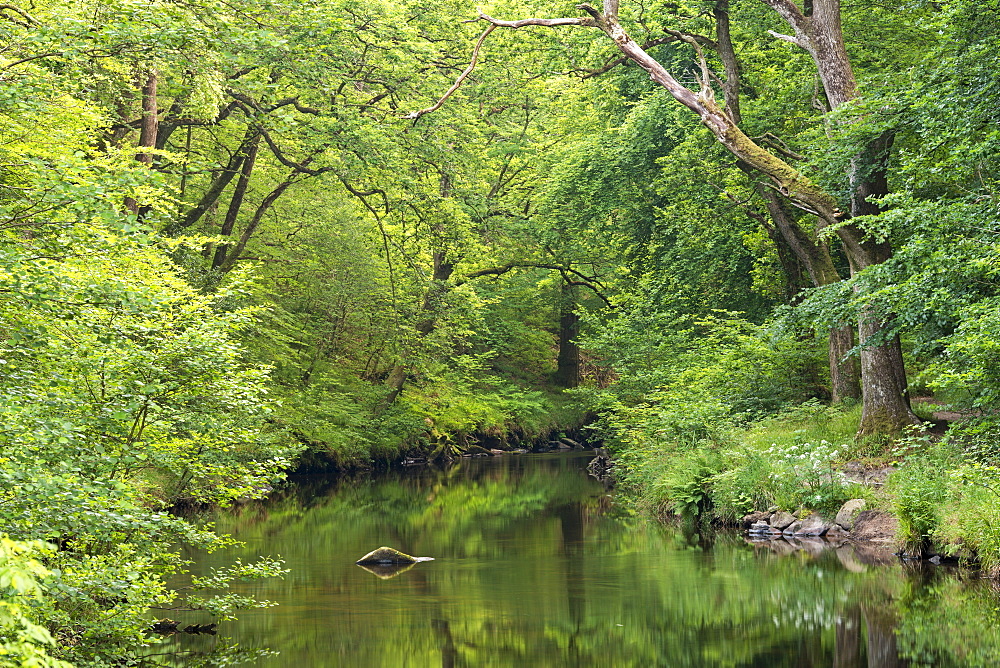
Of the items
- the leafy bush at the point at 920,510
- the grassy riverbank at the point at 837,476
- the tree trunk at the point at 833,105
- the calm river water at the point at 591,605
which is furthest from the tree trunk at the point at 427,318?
the leafy bush at the point at 920,510

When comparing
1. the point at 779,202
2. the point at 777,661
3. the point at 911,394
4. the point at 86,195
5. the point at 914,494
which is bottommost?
the point at 777,661

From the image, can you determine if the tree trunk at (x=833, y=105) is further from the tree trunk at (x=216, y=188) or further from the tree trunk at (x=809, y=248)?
the tree trunk at (x=216, y=188)

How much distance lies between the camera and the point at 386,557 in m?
13.5

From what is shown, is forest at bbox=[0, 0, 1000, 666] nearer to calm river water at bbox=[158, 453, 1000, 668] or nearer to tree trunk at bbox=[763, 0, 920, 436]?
tree trunk at bbox=[763, 0, 920, 436]

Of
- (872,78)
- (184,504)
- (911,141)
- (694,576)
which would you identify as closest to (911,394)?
(911,141)

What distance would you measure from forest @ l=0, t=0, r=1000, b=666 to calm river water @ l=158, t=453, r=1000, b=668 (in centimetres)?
93

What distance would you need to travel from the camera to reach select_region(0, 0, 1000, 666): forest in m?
8.34

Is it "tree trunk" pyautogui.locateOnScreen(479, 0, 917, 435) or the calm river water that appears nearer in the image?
the calm river water

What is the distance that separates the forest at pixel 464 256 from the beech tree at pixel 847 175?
5cm

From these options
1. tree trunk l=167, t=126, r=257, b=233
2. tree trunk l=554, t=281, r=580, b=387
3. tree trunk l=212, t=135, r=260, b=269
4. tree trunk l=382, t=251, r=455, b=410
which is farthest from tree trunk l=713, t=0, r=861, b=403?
tree trunk l=554, t=281, r=580, b=387

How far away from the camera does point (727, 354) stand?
20.4m

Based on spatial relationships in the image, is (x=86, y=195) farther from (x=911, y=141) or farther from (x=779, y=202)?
(x=779, y=202)

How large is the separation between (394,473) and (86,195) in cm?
2043

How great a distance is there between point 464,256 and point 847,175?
15.0m
